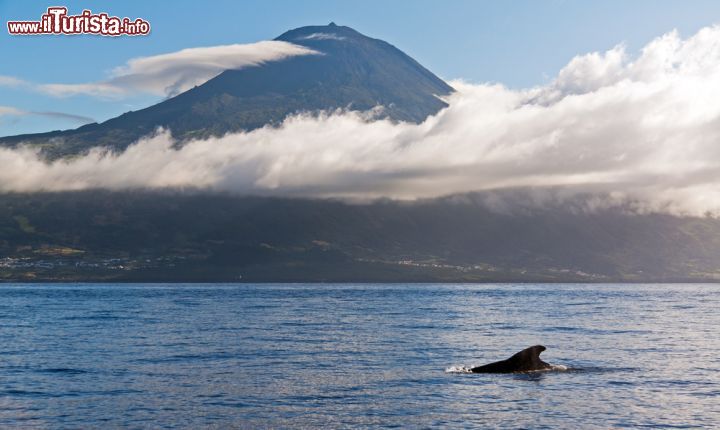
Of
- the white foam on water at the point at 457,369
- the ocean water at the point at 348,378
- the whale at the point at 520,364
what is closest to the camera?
the ocean water at the point at 348,378

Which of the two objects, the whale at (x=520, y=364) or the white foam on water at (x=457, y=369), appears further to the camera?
the whale at (x=520, y=364)

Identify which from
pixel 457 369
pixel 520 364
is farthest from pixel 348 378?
pixel 520 364

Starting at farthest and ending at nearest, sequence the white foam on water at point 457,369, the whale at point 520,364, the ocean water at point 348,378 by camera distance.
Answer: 1. the whale at point 520,364
2. the white foam on water at point 457,369
3. the ocean water at point 348,378

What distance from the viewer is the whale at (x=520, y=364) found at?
6291 cm

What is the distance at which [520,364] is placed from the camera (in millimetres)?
63281

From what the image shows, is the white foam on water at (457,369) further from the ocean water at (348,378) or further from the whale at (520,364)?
the ocean water at (348,378)

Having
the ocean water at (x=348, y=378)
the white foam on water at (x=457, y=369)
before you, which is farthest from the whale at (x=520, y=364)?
the ocean water at (x=348, y=378)

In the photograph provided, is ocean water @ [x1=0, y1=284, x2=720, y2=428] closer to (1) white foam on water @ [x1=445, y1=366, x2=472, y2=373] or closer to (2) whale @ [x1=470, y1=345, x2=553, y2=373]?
(1) white foam on water @ [x1=445, y1=366, x2=472, y2=373]

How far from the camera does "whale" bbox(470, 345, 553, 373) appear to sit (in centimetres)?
6291

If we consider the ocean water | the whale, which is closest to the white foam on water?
the whale

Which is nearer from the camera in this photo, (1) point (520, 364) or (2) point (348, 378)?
(2) point (348, 378)

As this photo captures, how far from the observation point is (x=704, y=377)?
6081 cm

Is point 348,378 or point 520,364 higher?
point 520,364

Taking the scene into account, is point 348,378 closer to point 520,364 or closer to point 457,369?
point 457,369
